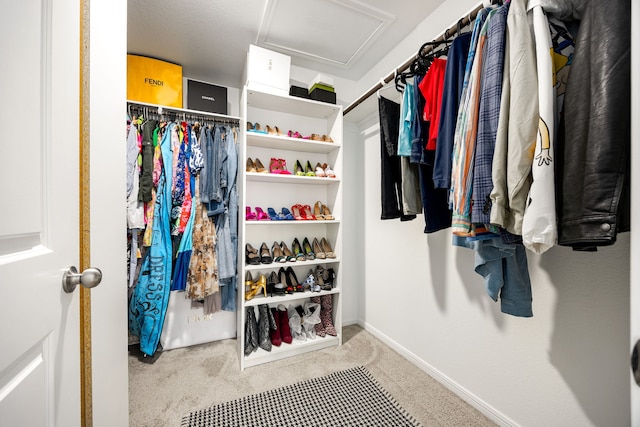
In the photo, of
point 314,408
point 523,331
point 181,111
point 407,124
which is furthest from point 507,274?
point 181,111

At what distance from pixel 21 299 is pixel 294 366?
1743mm

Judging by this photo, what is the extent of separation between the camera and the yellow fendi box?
1.95 metres

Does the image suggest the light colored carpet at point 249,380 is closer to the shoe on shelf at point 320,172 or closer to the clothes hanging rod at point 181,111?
the shoe on shelf at point 320,172

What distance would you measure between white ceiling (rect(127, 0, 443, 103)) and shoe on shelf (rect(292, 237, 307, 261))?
5.33 ft

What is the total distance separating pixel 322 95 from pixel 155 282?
6.52 ft

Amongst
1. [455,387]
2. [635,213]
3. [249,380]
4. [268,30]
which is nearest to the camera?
[635,213]

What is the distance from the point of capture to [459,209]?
93cm

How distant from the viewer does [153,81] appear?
2.00 metres

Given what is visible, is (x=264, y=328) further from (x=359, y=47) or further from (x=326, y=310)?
(x=359, y=47)

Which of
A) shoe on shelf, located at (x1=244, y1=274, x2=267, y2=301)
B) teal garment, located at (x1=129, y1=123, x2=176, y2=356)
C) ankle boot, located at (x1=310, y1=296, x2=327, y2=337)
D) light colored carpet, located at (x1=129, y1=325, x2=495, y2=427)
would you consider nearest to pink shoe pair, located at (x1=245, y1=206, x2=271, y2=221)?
shoe on shelf, located at (x1=244, y1=274, x2=267, y2=301)

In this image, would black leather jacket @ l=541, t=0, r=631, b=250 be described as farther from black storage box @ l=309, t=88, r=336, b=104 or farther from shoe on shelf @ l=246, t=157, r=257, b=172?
shoe on shelf @ l=246, t=157, r=257, b=172

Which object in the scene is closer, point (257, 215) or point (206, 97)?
point (257, 215)

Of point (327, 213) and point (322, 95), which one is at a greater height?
point (322, 95)

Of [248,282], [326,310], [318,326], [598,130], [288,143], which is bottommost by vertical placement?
[318,326]
